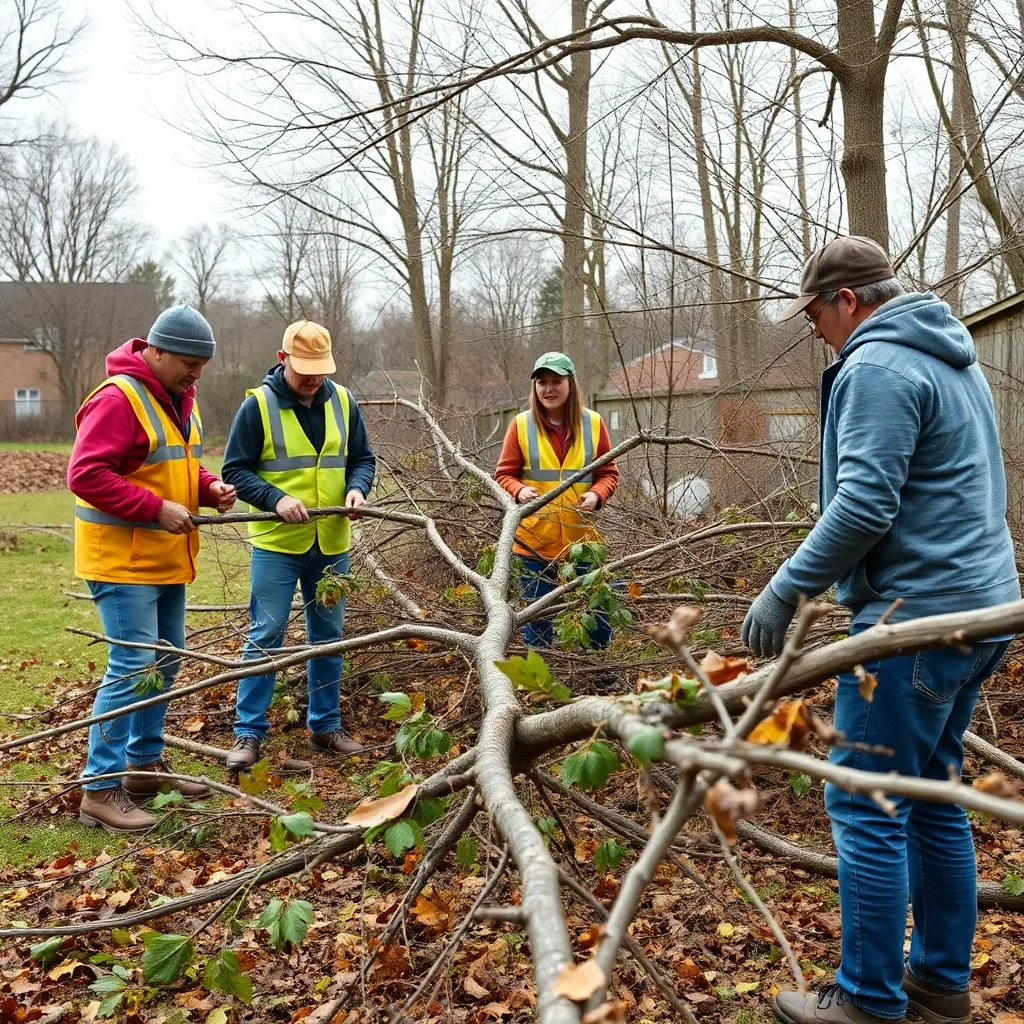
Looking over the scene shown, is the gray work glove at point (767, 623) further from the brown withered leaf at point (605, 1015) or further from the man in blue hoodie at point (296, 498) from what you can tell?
the man in blue hoodie at point (296, 498)

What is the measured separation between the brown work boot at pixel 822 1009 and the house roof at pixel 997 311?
5.88m

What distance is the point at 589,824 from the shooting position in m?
4.00

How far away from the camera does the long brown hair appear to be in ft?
16.7

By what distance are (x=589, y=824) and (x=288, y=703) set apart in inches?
79.4

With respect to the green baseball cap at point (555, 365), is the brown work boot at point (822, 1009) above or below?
below

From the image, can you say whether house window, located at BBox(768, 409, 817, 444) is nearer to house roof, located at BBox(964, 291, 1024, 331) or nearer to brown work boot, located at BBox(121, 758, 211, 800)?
house roof, located at BBox(964, 291, 1024, 331)

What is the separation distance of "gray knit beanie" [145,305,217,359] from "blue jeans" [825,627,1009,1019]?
2933mm

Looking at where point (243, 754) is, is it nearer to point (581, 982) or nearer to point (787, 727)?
point (787, 727)

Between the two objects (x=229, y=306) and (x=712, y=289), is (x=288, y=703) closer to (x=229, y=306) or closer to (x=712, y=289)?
(x=712, y=289)

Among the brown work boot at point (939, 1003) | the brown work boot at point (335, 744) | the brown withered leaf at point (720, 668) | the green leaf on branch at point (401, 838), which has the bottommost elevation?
the brown work boot at point (939, 1003)

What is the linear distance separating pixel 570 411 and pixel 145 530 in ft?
7.39

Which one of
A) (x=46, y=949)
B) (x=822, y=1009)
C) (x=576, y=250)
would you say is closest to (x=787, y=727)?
(x=822, y=1009)

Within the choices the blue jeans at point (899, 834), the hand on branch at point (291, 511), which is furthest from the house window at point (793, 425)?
the blue jeans at point (899, 834)

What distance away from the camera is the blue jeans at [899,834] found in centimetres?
227
